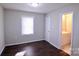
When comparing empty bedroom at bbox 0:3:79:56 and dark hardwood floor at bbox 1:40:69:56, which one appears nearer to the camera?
dark hardwood floor at bbox 1:40:69:56

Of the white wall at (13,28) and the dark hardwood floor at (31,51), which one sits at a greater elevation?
the white wall at (13,28)

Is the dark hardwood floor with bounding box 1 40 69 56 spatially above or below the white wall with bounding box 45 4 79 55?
below

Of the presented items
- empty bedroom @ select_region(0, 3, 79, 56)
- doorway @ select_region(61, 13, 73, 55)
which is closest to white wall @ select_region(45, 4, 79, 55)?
empty bedroom @ select_region(0, 3, 79, 56)

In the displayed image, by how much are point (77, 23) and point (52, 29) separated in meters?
1.11

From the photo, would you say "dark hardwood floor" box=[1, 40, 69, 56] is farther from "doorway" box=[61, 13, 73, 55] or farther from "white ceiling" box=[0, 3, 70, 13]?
"doorway" box=[61, 13, 73, 55]

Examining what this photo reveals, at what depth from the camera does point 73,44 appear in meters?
1.56

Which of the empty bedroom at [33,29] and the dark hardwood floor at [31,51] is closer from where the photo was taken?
the dark hardwood floor at [31,51]

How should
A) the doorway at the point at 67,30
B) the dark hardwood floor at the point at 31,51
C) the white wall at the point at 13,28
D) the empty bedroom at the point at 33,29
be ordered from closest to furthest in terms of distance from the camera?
the dark hardwood floor at the point at 31,51
the empty bedroom at the point at 33,29
the white wall at the point at 13,28
the doorway at the point at 67,30

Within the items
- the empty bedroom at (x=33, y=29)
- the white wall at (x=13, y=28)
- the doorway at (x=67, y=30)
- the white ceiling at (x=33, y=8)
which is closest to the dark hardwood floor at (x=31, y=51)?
the empty bedroom at (x=33, y=29)

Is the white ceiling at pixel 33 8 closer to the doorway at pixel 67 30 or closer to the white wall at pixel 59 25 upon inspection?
the white wall at pixel 59 25

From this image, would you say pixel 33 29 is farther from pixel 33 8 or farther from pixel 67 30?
pixel 67 30

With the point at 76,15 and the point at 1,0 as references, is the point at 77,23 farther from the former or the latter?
the point at 1,0

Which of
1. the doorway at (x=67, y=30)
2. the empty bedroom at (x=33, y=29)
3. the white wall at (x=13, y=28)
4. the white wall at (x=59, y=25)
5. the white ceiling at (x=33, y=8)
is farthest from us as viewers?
the doorway at (x=67, y=30)

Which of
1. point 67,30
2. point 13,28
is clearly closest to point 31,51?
point 13,28
